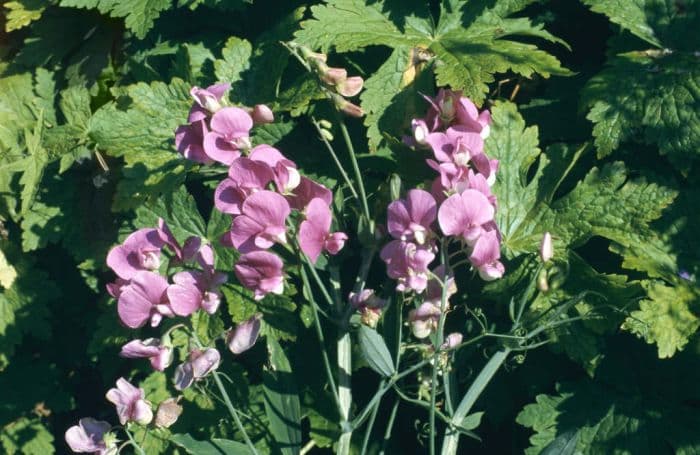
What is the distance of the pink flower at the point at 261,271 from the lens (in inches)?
55.4

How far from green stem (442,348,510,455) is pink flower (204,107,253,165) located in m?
0.55

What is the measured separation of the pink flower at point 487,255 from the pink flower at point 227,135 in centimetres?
40

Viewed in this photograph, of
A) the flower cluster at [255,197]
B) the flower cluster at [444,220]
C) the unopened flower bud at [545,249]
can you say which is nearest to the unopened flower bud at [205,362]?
the flower cluster at [255,197]

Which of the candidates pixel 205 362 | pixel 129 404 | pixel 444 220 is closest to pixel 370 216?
pixel 444 220

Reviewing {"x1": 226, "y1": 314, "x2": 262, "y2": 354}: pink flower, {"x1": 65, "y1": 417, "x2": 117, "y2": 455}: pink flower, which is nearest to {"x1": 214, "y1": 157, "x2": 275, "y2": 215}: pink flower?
{"x1": 226, "y1": 314, "x2": 262, "y2": 354}: pink flower

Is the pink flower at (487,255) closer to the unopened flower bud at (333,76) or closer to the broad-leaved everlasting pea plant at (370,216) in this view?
the broad-leaved everlasting pea plant at (370,216)

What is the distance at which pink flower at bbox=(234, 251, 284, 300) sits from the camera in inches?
55.4

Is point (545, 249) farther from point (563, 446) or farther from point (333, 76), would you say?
point (333, 76)

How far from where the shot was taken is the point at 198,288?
1.49 meters

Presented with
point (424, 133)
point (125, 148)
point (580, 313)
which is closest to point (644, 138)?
point (580, 313)

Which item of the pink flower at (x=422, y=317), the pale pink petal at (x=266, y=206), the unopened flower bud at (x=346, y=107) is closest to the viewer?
the pale pink petal at (x=266, y=206)

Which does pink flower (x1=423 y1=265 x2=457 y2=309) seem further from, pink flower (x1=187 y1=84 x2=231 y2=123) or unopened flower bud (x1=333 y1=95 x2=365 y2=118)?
pink flower (x1=187 y1=84 x2=231 y2=123)

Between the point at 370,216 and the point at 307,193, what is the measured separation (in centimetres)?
26

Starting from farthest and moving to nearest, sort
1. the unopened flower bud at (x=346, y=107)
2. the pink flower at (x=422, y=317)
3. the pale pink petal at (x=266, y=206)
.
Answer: the unopened flower bud at (x=346, y=107)
the pink flower at (x=422, y=317)
the pale pink petal at (x=266, y=206)
